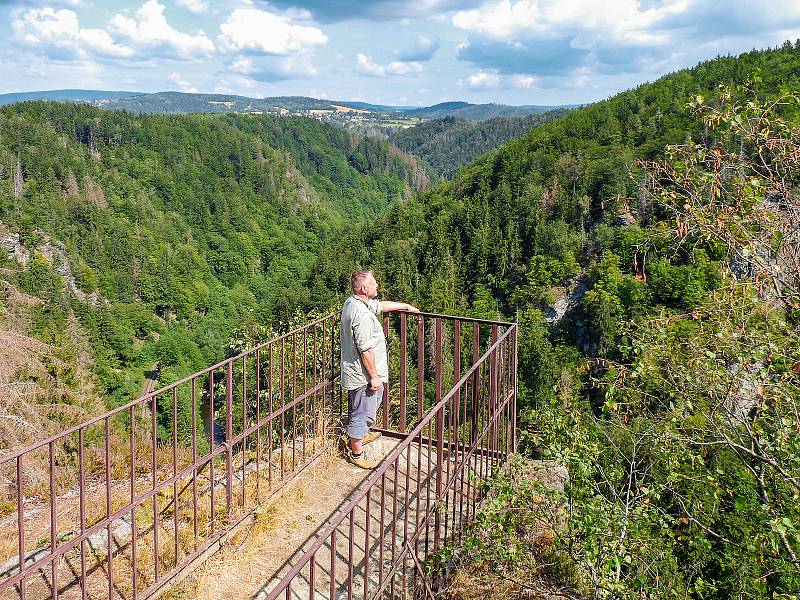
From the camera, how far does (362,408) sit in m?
5.42

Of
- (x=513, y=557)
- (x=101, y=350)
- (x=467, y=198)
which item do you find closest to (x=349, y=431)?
(x=513, y=557)

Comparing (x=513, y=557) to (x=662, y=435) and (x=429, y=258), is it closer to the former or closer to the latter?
(x=662, y=435)

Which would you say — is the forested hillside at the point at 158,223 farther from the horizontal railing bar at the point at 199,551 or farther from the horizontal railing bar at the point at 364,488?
the horizontal railing bar at the point at 364,488

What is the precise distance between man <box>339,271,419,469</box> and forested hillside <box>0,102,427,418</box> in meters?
34.2

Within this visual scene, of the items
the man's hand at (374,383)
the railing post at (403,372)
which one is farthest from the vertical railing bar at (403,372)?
the man's hand at (374,383)

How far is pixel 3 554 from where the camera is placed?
4750mm

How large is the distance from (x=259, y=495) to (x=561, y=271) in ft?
205

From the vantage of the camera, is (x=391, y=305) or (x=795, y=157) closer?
(x=795, y=157)

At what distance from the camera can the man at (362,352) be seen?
504 centimetres

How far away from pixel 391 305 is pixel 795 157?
3218mm

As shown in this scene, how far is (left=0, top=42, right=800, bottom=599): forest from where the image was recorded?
182 inches

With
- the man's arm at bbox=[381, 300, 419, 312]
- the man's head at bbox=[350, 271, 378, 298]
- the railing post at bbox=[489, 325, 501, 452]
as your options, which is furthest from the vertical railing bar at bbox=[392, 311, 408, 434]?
the railing post at bbox=[489, 325, 501, 452]

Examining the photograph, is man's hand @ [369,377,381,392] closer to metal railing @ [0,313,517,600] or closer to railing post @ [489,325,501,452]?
metal railing @ [0,313,517,600]

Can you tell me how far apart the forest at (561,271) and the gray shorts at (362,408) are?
1.37 metres
